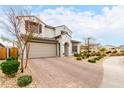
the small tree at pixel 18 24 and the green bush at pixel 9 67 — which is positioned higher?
the small tree at pixel 18 24

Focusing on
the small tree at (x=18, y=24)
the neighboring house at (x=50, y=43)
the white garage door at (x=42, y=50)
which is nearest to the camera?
the small tree at (x=18, y=24)

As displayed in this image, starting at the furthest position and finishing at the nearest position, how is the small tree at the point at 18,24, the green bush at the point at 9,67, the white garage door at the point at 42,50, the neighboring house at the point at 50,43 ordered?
the neighboring house at the point at 50,43 < the white garage door at the point at 42,50 < the small tree at the point at 18,24 < the green bush at the point at 9,67

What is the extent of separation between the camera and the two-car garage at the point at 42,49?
70.3 ft

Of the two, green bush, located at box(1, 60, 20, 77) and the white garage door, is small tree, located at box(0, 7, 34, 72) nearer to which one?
green bush, located at box(1, 60, 20, 77)

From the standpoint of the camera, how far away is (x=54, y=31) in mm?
30203

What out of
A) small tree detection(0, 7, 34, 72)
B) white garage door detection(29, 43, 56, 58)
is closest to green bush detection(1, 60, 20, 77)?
small tree detection(0, 7, 34, 72)

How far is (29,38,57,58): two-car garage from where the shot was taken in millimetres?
21438

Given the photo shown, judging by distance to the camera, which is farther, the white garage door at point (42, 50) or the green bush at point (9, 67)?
the white garage door at point (42, 50)

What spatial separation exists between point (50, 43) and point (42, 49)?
7.35ft

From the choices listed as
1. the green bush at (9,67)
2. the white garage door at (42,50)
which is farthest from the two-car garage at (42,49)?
the green bush at (9,67)

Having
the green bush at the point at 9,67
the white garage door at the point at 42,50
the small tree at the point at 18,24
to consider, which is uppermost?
the small tree at the point at 18,24

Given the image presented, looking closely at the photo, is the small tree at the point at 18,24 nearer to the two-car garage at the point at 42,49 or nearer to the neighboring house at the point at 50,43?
the neighboring house at the point at 50,43

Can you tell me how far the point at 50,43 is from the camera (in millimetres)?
25062
